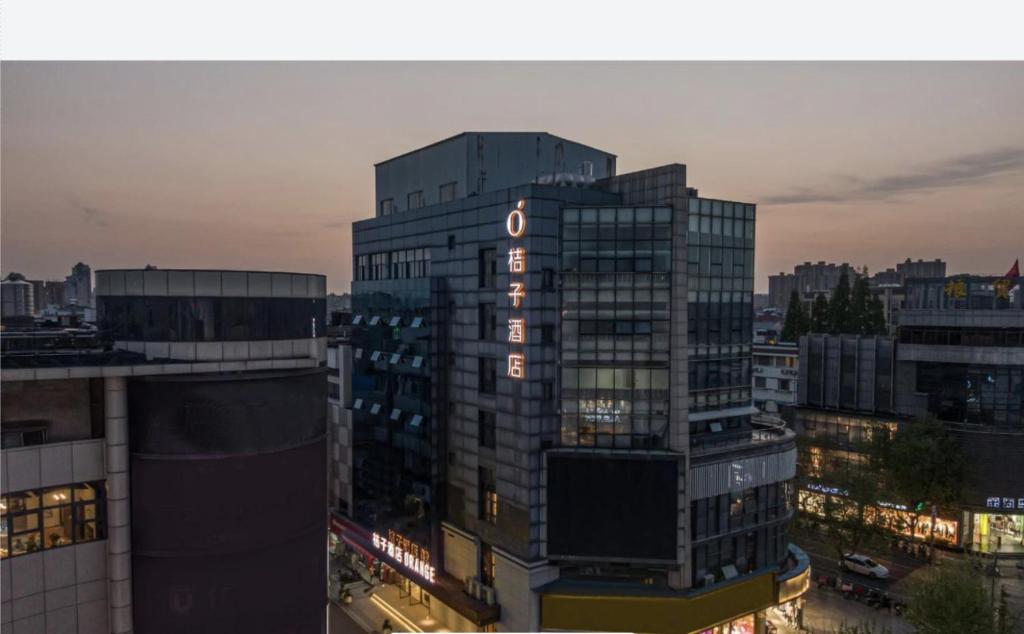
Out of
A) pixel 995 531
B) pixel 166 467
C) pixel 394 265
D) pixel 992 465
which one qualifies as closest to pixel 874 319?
pixel 992 465

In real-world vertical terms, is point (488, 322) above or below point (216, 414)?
above

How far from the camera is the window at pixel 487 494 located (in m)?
29.1

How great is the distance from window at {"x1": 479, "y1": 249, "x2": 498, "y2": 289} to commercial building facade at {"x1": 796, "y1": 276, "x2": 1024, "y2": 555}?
29049mm

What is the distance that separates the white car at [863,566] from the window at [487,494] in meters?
22.7

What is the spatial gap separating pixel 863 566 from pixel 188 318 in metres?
38.5

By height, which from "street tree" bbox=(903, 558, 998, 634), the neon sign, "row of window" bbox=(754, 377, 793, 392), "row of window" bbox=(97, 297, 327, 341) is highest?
"row of window" bbox=(97, 297, 327, 341)

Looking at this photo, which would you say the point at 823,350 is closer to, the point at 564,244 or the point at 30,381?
the point at 564,244

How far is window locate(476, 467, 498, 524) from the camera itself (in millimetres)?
29094

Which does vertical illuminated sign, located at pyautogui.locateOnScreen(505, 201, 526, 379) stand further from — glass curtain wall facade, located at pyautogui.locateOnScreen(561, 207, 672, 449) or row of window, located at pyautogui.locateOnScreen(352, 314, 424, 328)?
row of window, located at pyautogui.locateOnScreen(352, 314, 424, 328)

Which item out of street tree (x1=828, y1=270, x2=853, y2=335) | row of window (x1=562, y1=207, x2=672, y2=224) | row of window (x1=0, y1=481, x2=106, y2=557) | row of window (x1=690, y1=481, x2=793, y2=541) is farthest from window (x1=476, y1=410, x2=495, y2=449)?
street tree (x1=828, y1=270, x2=853, y2=335)

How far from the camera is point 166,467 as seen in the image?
52.0ft

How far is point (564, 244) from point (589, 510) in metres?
11.3

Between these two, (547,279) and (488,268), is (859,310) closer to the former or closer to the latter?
(488,268)

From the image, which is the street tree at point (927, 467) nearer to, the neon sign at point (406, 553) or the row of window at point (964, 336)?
the row of window at point (964, 336)
